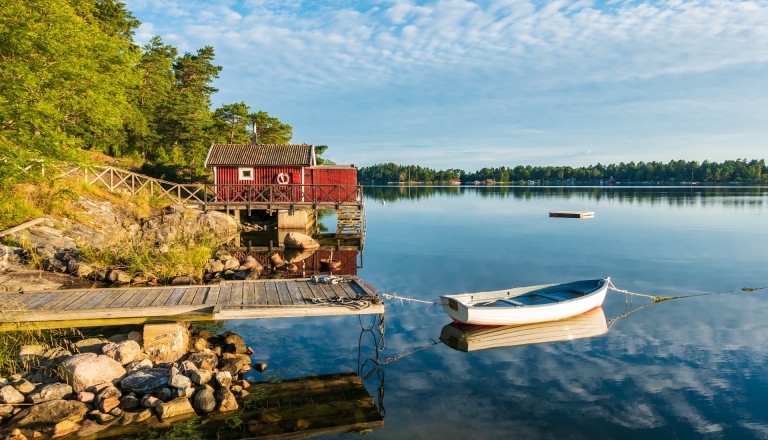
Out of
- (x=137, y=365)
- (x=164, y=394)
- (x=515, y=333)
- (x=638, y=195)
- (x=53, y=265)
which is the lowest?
(x=515, y=333)

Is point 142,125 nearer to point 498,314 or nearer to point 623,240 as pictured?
point 498,314

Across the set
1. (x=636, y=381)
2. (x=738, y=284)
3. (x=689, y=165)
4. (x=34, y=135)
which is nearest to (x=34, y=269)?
(x=34, y=135)

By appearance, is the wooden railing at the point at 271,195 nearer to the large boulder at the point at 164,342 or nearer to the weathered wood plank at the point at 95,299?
the weathered wood plank at the point at 95,299

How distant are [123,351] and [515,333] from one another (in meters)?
8.54

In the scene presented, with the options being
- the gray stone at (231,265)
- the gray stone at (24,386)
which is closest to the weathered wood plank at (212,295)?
the gray stone at (24,386)

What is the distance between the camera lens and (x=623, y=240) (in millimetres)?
28281

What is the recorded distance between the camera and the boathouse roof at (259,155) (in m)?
28.0

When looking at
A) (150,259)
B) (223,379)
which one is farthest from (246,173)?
(223,379)

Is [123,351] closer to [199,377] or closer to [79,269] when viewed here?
[199,377]

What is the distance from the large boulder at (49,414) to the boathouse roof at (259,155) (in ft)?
74.2

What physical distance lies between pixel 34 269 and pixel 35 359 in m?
5.33

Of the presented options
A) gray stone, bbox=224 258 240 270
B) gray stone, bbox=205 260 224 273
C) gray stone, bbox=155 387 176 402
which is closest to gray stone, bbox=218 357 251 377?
gray stone, bbox=155 387 176 402

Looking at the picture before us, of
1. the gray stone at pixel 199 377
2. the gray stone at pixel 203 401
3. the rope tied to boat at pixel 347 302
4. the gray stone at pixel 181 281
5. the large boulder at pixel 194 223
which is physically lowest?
the gray stone at pixel 203 401

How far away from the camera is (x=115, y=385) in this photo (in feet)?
22.6
